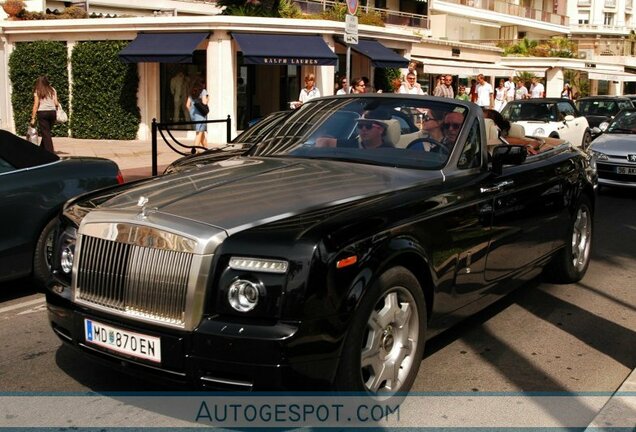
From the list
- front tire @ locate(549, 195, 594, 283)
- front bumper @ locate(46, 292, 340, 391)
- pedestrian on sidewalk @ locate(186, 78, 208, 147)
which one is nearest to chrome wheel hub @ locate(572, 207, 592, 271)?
front tire @ locate(549, 195, 594, 283)

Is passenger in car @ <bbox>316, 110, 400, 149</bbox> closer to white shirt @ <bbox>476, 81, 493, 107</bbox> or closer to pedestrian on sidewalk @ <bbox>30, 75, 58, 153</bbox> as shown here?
pedestrian on sidewalk @ <bbox>30, 75, 58, 153</bbox>

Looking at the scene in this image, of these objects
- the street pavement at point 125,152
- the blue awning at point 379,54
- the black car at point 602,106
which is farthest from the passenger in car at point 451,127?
the black car at point 602,106

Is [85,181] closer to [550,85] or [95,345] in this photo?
[95,345]

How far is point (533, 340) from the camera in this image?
17.9ft

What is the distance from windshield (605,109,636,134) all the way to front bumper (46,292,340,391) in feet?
38.2

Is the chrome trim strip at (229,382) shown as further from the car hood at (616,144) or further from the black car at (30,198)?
the car hood at (616,144)

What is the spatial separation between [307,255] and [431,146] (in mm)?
1926

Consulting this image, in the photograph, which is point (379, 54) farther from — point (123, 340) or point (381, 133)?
point (123, 340)

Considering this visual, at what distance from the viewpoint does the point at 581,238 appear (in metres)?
7.09

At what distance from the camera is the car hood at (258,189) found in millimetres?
3855

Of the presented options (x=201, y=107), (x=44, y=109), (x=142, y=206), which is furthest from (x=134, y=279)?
(x=201, y=107)

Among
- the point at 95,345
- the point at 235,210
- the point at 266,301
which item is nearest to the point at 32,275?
the point at 95,345

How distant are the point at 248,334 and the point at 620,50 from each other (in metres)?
71.8

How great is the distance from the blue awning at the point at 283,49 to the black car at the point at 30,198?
14.4 meters
